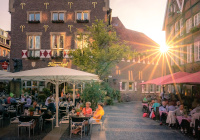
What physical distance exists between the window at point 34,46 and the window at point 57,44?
4.86 feet

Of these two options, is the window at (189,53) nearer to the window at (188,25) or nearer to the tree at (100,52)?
the window at (188,25)

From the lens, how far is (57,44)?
2525 centimetres

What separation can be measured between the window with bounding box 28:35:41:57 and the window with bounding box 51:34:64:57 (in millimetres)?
1483

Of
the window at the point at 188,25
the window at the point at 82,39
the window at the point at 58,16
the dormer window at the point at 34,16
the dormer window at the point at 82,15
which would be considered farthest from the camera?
the dormer window at the point at 34,16

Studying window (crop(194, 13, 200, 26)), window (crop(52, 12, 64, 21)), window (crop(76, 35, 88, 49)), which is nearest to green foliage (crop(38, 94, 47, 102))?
window (crop(76, 35, 88, 49))

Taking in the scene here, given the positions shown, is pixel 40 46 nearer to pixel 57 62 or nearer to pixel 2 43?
pixel 57 62

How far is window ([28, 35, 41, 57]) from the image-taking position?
25.3m

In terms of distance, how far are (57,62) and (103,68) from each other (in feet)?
20.6

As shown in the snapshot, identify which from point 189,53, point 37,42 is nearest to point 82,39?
point 37,42

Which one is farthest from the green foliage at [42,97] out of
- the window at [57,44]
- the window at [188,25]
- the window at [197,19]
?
the window at [197,19]

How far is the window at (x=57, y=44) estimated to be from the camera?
25.2m

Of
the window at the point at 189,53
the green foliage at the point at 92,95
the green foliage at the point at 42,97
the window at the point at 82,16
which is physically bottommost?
the green foliage at the point at 42,97

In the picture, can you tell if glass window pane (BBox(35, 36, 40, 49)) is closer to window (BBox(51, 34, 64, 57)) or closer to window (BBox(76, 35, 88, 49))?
window (BBox(51, 34, 64, 57))

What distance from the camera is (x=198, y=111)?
1032cm
